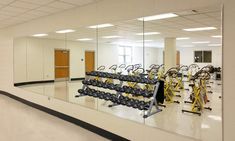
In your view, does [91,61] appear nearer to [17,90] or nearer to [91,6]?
[91,6]

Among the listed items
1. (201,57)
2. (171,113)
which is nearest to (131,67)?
(171,113)

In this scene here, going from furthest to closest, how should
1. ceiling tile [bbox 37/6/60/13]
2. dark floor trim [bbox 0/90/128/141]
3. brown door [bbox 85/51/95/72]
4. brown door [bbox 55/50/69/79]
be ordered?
1. brown door [bbox 55/50/69/79]
2. brown door [bbox 85/51/95/72]
3. ceiling tile [bbox 37/6/60/13]
4. dark floor trim [bbox 0/90/128/141]

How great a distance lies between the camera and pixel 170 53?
12.9 feet

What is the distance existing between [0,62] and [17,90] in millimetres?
2104

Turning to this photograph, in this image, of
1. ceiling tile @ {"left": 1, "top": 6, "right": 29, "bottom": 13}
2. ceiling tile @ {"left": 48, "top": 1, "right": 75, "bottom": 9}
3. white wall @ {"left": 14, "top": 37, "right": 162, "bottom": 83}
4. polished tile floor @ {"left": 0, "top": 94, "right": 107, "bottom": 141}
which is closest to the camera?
polished tile floor @ {"left": 0, "top": 94, "right": 107, "bottom": 141}

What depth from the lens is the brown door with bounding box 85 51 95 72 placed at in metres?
5.06

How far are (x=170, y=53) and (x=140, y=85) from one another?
46.0 inches

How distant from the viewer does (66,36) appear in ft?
18.0

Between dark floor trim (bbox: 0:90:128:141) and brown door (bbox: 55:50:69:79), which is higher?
brown door (bbox: 55:50:69:79)

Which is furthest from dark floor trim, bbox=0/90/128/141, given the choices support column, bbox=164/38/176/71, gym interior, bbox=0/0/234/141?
support column, bbox=164/38/176/71

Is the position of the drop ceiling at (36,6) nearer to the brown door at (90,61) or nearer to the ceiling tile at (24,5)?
the ceiling tile at (24,5)

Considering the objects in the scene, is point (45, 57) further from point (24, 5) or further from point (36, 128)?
point (36, 128)

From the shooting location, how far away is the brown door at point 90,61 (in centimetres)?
506

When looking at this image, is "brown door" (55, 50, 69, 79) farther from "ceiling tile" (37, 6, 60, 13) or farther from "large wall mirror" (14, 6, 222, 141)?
"ceiling tile" (37, 6, 60, 13)
